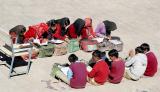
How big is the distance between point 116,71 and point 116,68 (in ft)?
0.39

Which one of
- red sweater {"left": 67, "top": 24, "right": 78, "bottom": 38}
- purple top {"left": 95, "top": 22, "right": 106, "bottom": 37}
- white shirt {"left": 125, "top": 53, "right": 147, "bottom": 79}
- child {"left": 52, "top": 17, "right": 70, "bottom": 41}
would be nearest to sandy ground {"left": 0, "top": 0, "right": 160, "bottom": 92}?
white shirt {"left": 125, "top": 53, "right": 147, "bottom": 79}

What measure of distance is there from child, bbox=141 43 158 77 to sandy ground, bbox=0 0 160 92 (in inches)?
9.3

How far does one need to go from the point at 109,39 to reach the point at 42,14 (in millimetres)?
4393

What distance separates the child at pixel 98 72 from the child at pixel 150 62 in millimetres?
1630

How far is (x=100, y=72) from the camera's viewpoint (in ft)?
45.6

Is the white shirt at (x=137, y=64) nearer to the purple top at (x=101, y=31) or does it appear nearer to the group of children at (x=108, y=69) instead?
the group of children at (x=108, y=69)

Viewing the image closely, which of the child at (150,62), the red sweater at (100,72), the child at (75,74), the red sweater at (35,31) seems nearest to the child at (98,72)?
the red sweater at (100,72)

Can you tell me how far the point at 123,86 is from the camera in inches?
571

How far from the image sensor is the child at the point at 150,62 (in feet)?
49.1

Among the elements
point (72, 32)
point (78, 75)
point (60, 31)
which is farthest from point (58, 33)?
point (78, 75)

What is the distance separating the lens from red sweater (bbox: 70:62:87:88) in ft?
44.4

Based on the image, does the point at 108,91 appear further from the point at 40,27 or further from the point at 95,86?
the point at 40,27

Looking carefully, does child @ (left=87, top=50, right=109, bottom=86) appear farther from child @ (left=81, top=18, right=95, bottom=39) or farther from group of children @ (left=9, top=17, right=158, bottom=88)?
child @ (left=81, top=18, right=95, bottom=39)

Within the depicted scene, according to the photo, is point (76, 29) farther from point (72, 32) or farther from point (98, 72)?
point (98, 72)
